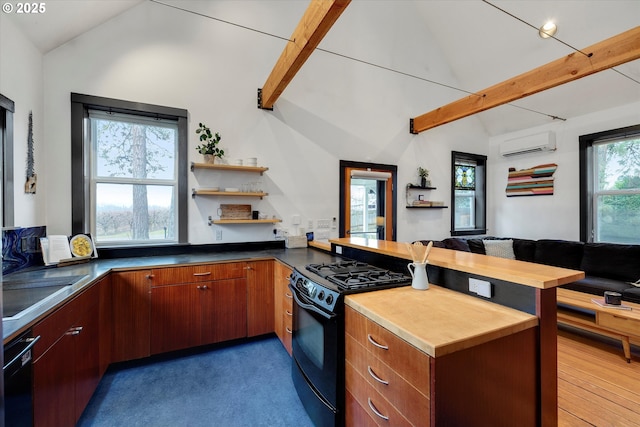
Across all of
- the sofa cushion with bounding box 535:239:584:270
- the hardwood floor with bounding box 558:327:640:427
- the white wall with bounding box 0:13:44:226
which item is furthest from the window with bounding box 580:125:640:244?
the white wall with bounding box 0:13:44:226

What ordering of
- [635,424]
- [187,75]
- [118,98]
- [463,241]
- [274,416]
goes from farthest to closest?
[463,241], [187,75], [118,98], [274,416], [635,424]

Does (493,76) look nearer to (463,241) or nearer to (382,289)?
(463,241)

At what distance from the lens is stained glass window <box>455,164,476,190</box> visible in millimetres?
5277

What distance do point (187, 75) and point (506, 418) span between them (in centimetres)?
385

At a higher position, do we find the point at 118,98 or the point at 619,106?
the point at 619,106

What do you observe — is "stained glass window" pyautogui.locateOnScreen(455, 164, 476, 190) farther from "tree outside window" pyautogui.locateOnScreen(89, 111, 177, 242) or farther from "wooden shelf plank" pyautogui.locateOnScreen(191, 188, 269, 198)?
"tree outside window" pyautogui.locateOnScreen(89, 111, 177, 242)

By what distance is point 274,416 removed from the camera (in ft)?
6.17

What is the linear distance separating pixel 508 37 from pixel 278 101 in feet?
11.5

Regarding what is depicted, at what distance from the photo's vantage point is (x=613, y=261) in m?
3.46

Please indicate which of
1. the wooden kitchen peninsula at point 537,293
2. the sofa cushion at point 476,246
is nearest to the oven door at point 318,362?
the wooden kitchen peninsula at point 537,293

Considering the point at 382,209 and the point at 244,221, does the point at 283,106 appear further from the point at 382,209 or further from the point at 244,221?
the point at 382,209

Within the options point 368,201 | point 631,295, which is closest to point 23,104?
point 368,201

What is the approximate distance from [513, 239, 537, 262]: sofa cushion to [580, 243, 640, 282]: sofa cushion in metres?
0.60

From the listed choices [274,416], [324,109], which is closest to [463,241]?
[324,109]
